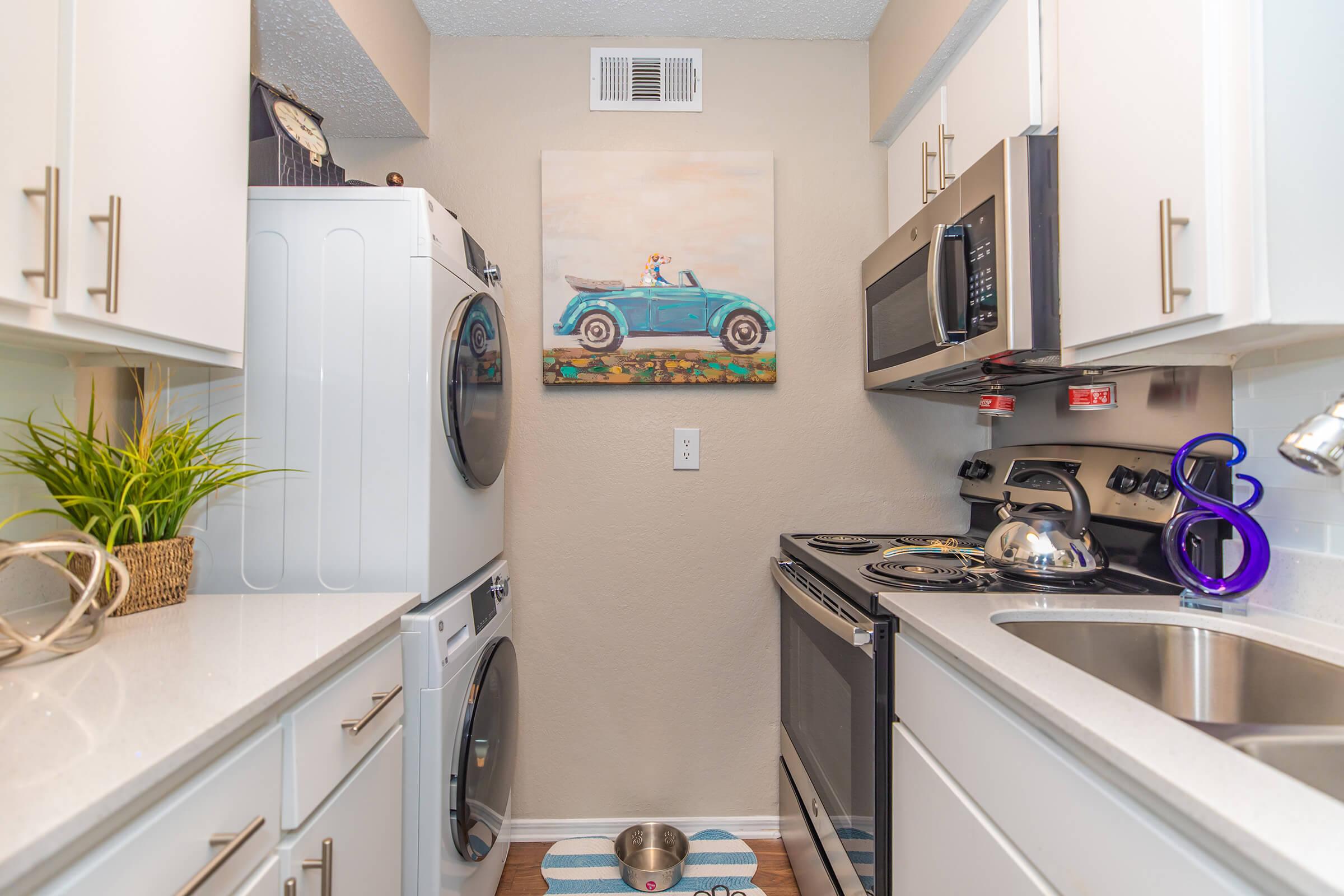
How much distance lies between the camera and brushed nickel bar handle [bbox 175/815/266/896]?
0.67m

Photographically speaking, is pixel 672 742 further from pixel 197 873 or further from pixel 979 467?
pixel 197 873

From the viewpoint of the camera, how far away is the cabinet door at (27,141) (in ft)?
2.68

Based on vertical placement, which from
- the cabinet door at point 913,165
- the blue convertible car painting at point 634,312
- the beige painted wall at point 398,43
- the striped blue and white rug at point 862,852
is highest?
the beige painted wall at point 398,43

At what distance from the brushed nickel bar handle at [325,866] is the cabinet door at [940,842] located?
0.92 meters

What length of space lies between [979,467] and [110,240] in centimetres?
217

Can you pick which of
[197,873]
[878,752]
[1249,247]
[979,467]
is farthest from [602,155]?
[197,873]

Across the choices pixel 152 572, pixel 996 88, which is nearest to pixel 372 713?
pixel 152 572

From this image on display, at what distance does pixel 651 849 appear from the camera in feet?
6.60

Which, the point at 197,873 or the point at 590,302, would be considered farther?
the point at 590,302

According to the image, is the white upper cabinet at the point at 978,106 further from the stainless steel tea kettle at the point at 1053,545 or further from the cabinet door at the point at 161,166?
the cabinet door at the point at 161,166

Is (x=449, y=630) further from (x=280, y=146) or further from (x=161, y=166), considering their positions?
(x=280, y=146)

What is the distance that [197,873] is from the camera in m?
0.69

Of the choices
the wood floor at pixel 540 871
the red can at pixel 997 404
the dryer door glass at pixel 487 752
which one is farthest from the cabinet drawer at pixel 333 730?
the red can at pixel 997 404

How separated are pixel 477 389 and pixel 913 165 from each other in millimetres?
1428
